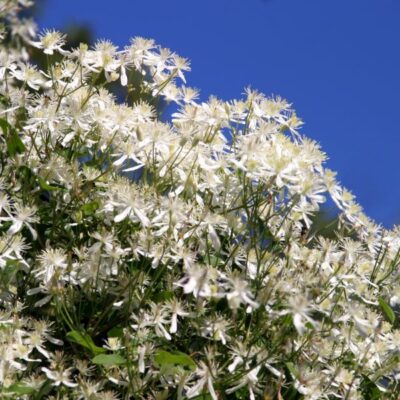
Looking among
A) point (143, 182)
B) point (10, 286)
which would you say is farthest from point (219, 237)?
point (10, 286)

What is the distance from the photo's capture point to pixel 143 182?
8.13 ft

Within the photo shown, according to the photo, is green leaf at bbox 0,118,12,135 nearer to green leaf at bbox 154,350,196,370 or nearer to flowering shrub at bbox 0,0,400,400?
flowering shrub at bbox 0,0,400,400

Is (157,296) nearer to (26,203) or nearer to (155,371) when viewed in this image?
(155,371)

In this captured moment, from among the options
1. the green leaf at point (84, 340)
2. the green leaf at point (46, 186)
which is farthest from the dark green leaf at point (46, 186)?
the green leaf at point (84, 340)

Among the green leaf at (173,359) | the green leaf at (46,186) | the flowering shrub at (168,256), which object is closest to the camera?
the green leaf at (173,359)

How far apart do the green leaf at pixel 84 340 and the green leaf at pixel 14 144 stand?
58 cm

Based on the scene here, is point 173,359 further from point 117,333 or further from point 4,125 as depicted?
point 4,125

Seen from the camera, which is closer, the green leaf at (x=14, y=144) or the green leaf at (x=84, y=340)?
the green leaf at (x=84, y=340)

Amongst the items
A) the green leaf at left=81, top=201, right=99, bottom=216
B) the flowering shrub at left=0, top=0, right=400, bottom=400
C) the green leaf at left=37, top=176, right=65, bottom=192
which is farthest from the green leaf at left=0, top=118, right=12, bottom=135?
the green leaf at left=81, top=201, right=99, bottom=216

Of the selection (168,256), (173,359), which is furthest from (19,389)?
(168,256)

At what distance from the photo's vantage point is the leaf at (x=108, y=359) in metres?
2.07

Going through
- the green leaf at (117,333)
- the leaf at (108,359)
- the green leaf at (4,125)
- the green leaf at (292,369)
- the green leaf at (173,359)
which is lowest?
the leaf at (108,359)

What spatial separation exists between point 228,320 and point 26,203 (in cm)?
65

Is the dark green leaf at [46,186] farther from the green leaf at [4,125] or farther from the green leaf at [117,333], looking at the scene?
the green leaf at [117,333]
